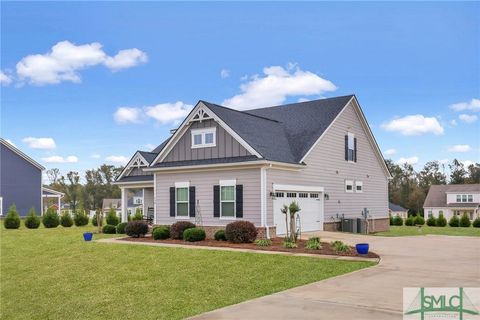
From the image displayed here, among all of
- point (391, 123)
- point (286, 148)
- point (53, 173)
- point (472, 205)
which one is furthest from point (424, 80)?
point (53, 173)

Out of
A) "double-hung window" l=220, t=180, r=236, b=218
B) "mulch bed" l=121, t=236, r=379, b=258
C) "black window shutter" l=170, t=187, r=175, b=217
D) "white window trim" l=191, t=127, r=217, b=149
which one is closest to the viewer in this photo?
"mulch bed" l=121, t=236, r=379, b=258

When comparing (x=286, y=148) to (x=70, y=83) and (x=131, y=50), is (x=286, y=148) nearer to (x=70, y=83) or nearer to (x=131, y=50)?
(x=131, y=50)

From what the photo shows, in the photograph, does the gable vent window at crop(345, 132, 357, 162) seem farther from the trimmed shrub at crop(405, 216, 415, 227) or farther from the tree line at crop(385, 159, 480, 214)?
the tree line at crop(385, 159, 480, 214)

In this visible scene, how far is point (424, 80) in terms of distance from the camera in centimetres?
2738

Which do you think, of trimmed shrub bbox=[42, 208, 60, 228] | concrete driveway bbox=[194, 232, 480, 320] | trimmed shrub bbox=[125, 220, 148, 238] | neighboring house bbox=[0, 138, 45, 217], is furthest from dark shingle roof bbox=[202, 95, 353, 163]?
neighboring house bbox=[0, 138, 45, 217]

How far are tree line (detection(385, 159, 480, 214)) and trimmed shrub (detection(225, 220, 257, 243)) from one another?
2595 inches

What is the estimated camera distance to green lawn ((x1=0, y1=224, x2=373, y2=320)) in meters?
10.1

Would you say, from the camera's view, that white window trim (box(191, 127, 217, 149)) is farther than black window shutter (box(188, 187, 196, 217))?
No

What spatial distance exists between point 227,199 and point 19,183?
2948 centimetres

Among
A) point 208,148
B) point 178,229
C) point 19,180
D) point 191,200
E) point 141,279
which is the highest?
point 208,148

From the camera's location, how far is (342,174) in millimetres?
27844

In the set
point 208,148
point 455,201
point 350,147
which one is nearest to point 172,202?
point 208,148

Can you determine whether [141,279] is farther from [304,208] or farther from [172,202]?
[304,208]

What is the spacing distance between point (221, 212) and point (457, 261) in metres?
10.4
